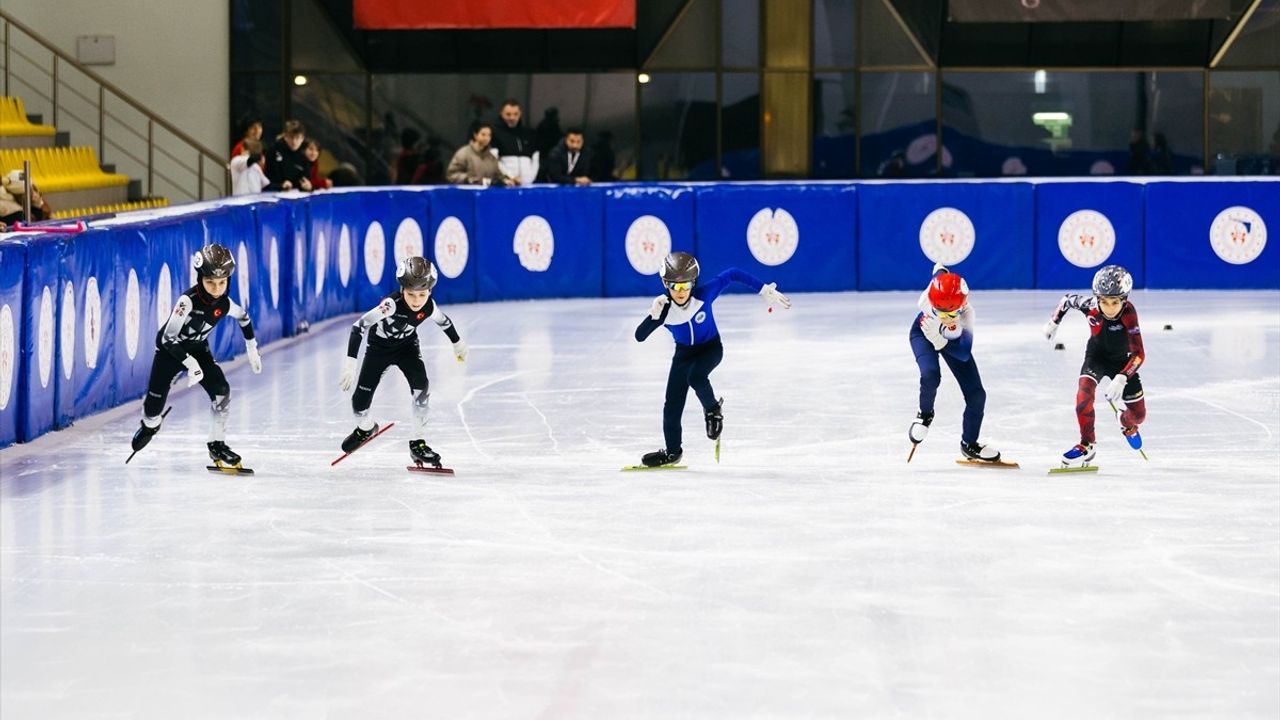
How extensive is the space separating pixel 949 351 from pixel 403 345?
11.7 ft

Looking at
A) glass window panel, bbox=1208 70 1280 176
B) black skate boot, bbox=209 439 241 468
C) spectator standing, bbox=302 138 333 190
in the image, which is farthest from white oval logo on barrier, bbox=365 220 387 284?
glass window panel, bbox=1208 70 1280 176

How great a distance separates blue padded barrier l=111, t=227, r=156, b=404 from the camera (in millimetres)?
14711

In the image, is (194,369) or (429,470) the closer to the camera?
(194,369)

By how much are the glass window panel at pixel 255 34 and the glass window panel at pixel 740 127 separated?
660cm

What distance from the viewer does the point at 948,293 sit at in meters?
11.9

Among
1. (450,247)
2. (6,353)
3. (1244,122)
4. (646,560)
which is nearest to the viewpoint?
(646,560)

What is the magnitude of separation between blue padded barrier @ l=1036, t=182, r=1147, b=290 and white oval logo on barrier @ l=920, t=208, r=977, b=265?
0.96 m

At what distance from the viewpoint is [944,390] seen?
52.1 feet

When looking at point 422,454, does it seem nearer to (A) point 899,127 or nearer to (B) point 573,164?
(B) point 573,164

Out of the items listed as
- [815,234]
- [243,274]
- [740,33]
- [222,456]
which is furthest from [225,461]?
[740,33]

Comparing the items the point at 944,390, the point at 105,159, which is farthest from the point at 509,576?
the point at 105,159

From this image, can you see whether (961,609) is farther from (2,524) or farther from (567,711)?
(2,524)

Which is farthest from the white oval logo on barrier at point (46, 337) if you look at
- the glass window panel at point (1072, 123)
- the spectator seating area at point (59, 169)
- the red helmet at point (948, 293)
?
the glass window panel at point (1072, 123)

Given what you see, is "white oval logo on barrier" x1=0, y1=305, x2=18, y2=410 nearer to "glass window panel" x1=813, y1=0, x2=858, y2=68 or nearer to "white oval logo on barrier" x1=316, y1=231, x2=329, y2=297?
"white oval logo on barrier" x1=316, y1=231, x2=329, y2=297
